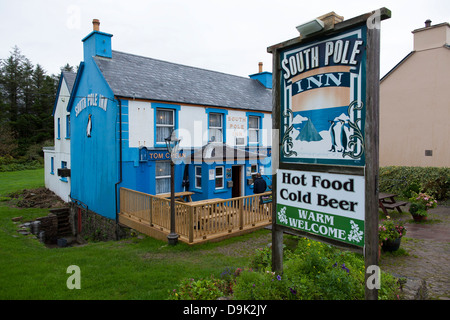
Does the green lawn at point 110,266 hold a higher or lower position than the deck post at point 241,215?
lower

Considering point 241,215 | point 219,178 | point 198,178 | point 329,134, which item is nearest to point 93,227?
point 198,178

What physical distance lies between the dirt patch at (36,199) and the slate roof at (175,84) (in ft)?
33.0

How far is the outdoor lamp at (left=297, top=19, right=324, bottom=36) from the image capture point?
386cm

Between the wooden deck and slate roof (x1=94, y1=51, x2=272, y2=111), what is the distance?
500 cm

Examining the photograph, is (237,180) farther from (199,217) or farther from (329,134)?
(329,134)

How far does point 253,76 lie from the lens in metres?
23.8

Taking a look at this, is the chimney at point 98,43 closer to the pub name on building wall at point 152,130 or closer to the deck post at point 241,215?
the pub name on building wall at point 152,130

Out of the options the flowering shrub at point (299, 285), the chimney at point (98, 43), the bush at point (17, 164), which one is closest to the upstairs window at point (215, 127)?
the chimney at point (98, 43)

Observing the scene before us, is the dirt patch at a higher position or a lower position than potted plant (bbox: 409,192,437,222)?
lower

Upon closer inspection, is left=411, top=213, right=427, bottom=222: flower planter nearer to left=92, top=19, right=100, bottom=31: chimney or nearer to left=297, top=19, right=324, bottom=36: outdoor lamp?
left=297, top=19, right=324, bottom=36: outdoor lamp

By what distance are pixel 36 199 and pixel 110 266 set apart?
53.7 feet

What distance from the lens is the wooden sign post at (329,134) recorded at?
3.49 meters

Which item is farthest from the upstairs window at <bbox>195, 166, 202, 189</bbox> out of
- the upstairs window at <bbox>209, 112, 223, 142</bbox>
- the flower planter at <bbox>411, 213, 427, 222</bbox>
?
the flower planter at <bbox>411, 213, 427, 222</bbox>

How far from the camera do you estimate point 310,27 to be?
3.95 metres
